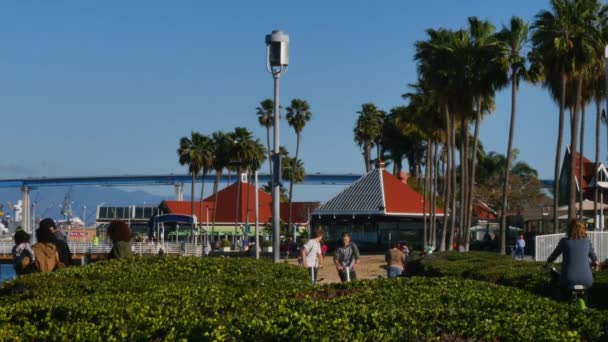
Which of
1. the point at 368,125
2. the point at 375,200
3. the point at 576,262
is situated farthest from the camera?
the point at 368,125

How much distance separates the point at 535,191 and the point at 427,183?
31.1 metres

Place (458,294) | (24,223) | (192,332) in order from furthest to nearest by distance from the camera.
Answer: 1. (24,223)
2. (458,294)
3. (192,332)

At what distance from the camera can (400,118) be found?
71.3m

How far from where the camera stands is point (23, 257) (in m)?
13.7

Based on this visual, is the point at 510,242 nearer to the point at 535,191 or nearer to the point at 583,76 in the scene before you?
the point at 583,76

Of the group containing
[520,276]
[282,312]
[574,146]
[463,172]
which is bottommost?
[520,276]

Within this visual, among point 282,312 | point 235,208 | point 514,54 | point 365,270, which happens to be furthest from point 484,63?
point 235,208

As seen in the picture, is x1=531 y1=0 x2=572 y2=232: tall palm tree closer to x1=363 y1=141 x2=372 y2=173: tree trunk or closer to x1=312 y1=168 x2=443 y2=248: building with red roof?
x1=312 y1=168 x2=443 y2=248: building with red roof

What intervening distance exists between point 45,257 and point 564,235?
2355 cm

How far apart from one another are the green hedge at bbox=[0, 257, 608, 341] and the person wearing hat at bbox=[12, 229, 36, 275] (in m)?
1.36

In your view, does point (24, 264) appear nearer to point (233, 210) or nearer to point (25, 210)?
point (233, 210)

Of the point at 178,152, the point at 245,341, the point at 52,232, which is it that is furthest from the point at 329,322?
the point at 178,152

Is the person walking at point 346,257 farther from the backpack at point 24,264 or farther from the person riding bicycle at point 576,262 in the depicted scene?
the person riding bicycle at point 576,262

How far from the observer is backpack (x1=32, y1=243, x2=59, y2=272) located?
1378cm
